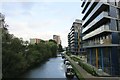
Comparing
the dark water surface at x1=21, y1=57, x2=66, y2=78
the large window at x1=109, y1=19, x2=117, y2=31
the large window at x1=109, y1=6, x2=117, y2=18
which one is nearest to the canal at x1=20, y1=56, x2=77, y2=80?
the dark water surface at x1=21, y1=57, x2=66, y2=78

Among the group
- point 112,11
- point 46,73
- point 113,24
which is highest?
point 112,11

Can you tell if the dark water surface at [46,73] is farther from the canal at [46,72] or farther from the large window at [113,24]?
the large window at [113,24]

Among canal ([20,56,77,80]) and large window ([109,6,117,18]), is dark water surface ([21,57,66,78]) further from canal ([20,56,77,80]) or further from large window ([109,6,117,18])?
large window ([109,6,117,18])

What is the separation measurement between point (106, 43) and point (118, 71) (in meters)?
4.52

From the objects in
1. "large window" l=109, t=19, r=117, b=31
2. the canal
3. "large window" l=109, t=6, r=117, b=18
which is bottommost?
A: the canal

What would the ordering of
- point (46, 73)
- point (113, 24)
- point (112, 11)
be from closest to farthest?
point (113, 24)
point (112, 11)
point (46, 73)

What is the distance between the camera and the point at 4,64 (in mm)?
27500

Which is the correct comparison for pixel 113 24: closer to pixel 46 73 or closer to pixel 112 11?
pixel 112 11

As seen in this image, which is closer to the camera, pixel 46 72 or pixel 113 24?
pixel 113 24

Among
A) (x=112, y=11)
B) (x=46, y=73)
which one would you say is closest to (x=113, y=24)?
(x=112, y=11)

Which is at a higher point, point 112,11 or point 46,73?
point 112,11

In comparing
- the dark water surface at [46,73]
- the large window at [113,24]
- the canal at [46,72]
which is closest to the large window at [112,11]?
the large window at [113,24]

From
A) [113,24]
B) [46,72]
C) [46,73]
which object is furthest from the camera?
[46,72]

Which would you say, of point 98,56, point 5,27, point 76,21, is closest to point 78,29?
point 76,21
